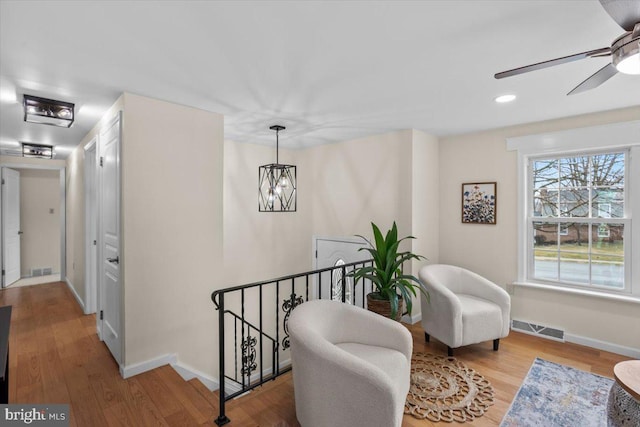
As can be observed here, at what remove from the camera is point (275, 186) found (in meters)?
3.41

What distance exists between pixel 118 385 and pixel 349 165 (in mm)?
3317

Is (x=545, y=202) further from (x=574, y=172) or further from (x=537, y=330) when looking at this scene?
(x=537, y=330)

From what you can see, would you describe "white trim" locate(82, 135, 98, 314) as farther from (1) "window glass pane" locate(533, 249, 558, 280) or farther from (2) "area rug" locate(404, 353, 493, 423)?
(1) "window glass pane" locate(533, 249, 558, 280)

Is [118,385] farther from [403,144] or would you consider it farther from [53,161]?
[53,161]

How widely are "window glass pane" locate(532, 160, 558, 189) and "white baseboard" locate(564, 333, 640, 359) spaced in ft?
5.09

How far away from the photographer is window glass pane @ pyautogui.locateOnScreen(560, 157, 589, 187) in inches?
121

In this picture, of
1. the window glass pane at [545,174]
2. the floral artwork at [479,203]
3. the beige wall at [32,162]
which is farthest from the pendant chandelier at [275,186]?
the beige wall at [32,162]

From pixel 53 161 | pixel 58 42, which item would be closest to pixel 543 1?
pixel 58 42

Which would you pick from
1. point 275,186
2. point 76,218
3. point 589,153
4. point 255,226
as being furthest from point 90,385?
point 589,153

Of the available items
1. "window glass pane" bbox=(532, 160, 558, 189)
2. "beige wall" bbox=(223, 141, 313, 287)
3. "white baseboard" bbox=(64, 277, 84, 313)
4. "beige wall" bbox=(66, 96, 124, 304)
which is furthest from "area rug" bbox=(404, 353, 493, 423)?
"white baseboard" bbox=(64, 277, 84, 313)

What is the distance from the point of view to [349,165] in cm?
415

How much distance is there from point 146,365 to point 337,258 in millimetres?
2612

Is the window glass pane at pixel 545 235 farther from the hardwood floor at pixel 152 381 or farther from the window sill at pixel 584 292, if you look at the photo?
the hardwood floor at pixel 152 381

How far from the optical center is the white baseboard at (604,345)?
8.98 ft
